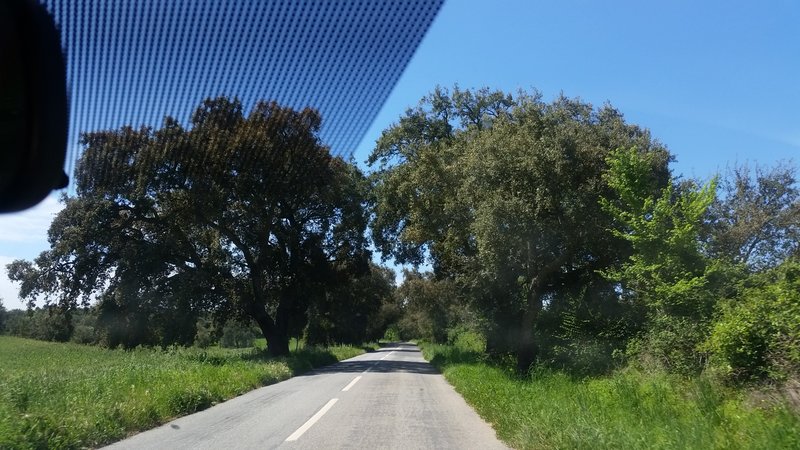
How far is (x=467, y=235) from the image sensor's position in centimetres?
2350

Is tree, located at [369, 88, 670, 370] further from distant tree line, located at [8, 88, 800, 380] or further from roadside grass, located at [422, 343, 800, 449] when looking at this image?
roadside grass, located at [422, 343, 800, 449]

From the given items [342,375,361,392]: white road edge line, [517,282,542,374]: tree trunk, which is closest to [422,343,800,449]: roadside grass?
[342,375,361,392]: white road edge line

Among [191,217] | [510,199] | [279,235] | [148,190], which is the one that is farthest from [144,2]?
[279,235]

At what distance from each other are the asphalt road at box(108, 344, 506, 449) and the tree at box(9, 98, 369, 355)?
850cm

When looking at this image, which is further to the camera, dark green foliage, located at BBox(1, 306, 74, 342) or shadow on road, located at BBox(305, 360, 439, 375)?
dark green foliage, located at BBox(1, 306, 74, 342)

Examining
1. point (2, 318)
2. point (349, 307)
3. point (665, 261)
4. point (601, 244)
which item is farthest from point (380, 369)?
point (2, 318)

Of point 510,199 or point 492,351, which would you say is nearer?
point 510,199

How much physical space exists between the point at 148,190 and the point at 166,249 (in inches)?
265

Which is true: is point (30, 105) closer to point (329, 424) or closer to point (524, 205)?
point (329, 424)

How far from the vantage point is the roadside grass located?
6758 mm

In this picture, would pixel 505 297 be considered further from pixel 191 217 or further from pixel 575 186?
pixel 191 217

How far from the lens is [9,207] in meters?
6.07

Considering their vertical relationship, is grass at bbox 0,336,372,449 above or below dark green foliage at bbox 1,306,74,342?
below

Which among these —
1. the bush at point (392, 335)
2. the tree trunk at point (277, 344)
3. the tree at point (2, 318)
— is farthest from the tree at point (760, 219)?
the bush at point (392, 335)
